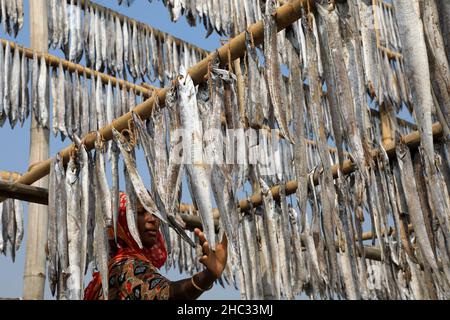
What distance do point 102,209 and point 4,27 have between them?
3210 millimetres

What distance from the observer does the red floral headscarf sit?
3.06 metres

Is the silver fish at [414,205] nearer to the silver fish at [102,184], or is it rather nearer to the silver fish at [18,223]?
the silver fish at [102,184]

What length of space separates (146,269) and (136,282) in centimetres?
8

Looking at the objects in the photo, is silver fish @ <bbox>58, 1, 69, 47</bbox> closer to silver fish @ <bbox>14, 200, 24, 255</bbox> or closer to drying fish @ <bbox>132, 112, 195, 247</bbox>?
silver fish @ <bbox>14, 200, 24, 255</bbox>

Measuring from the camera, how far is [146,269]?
114 inches

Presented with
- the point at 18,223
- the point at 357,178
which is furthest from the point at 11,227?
the point at 357,178

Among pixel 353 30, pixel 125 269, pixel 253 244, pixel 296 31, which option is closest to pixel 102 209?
pixel 125 269

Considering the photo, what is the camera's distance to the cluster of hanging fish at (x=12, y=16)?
5590 mm

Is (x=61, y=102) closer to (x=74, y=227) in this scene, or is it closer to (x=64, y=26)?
(x=64, y=26)

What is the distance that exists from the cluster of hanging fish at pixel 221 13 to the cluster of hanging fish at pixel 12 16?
2.69 feet

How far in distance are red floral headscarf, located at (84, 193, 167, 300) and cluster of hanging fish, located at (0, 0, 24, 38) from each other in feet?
9.57

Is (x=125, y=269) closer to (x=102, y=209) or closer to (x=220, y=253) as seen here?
(x=102, y=209)

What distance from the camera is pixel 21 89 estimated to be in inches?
219

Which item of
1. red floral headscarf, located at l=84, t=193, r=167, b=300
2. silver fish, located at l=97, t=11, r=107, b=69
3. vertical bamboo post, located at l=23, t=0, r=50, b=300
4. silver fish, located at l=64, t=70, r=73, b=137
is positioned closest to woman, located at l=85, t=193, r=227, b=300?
red floral headscarf, located at l=84, t=193, r=167, b=300
